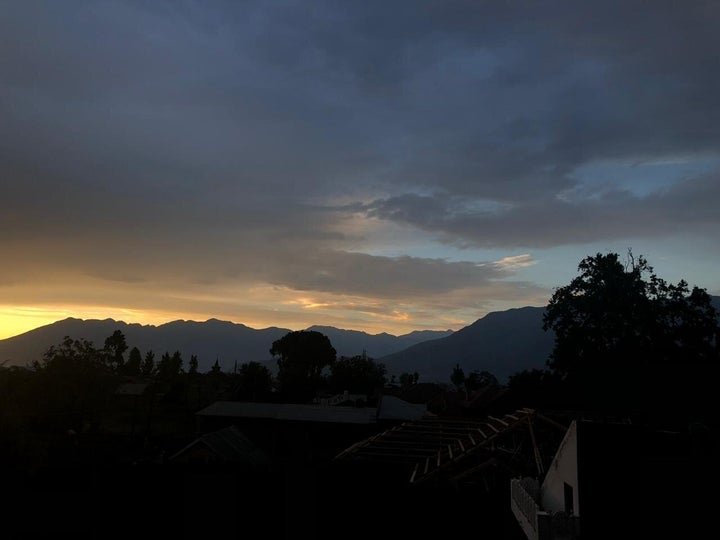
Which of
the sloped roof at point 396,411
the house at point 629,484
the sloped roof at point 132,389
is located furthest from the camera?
the sloped roof at point 132,389

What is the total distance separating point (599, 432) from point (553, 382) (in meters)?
37.1

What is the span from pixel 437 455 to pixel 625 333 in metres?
26.1

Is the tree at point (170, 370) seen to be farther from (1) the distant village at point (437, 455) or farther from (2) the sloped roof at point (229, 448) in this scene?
(2) the sloped roof at point (229, 448)

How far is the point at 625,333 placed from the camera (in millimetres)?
40594

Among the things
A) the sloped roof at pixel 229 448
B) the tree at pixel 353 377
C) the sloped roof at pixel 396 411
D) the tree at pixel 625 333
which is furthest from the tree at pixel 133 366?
the tree at pixel 625 333

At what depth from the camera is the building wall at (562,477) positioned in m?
11.3

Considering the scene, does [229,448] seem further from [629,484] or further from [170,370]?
[170,370]

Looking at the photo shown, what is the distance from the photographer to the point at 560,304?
43.6 m

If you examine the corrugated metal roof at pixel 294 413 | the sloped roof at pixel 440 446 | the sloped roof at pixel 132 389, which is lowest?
the sloped roof at pixel 132 389

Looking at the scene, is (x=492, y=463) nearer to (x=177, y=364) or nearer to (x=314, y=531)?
(x=314, y=531)

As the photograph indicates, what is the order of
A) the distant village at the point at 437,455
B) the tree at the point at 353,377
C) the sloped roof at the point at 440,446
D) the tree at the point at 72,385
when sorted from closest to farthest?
the distant village at the point at 437,455, the sloped roof at the point at 440,446, the tree at the point at 72,385, the tree at the point at 353,377

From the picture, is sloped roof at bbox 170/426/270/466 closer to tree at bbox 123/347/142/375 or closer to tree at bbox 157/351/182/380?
tree at bbox 157/351/182/380

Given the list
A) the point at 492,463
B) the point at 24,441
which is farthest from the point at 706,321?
the point at 24,441

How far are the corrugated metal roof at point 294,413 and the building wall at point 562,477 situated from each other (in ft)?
106
